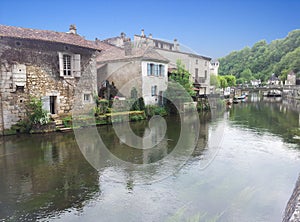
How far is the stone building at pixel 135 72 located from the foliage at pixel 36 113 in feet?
30.4

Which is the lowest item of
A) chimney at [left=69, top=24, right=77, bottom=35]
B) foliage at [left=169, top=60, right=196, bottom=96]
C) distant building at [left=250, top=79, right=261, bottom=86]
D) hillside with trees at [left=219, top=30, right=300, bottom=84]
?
foliage at [left=169, top=60, right=196, bottom=96]

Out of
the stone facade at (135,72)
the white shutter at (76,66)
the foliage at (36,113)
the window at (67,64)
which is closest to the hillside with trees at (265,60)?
the stone facade at (135,72)

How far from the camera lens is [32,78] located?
1630 cm

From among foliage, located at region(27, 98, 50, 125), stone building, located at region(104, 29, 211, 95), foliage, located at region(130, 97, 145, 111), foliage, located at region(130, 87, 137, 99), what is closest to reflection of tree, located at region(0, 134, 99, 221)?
foliage, located at region(27, 98, 50, 125)

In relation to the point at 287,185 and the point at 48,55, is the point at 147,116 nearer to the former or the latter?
the point at 48,55

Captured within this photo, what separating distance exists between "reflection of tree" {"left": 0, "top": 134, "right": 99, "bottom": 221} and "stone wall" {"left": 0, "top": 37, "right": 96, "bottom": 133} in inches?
131

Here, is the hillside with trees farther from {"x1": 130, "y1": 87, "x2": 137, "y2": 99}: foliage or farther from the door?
the door

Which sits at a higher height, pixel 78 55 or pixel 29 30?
pixel 29 30

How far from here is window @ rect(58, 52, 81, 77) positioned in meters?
17.8

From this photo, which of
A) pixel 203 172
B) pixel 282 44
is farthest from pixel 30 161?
pixel 282 44

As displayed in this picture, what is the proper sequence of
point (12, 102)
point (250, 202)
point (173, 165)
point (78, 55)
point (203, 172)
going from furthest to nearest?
1. point (78, 55)
2. point (12, 102)
3. point (173, 165)
4. point (203, 172)
5. point (250, 202)

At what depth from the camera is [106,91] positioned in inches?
922

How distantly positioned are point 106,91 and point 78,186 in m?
16.2

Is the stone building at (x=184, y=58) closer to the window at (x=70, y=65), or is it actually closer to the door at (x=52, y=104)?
the window at (x=70, y=65)
